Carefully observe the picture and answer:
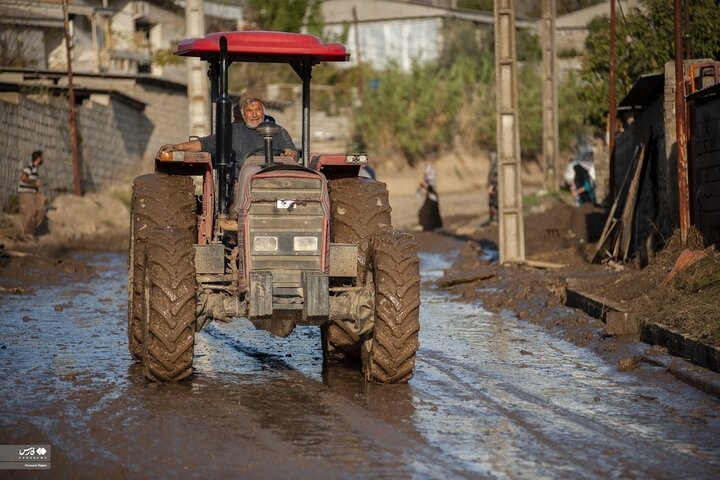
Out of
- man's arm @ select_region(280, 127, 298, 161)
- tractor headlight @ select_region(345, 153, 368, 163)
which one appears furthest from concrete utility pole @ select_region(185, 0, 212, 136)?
tractor headlight @ select_region(345, 153, 368, 163)

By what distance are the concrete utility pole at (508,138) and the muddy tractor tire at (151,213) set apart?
9.43 m

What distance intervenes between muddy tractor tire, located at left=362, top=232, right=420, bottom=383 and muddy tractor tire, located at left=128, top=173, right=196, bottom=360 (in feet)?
6.34

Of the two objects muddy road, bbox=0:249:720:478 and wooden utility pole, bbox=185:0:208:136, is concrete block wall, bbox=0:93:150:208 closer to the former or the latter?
wooden utility pole, bbox=185:0:208:136

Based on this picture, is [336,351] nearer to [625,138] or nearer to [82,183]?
[625,138]

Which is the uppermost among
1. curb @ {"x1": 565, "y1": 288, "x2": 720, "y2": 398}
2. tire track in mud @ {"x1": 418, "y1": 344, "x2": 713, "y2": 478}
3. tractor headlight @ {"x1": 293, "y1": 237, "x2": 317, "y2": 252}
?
tractor headlight @ {"x1": 293, "y1": 237, "x2": 317, "y2": 252}

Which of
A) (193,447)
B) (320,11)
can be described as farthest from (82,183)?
(320,11)

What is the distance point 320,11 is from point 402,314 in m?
56.0

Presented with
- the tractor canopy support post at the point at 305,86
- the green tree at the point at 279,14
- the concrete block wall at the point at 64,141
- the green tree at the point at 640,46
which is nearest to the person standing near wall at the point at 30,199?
the concrete block wall at the point at 64,141

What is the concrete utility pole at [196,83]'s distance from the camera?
2314 cm

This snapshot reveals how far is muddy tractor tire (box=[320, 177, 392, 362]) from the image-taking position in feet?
33.0

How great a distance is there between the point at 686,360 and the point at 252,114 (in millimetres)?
4111

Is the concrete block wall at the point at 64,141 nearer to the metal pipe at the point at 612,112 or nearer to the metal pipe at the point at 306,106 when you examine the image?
the metal pipe at the point at 612,112

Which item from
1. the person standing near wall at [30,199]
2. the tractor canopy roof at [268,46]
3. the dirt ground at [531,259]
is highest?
the tractor canopy roof at [268,46]

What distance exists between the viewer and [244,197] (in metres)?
9.22
